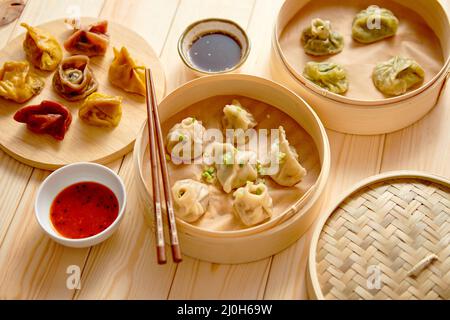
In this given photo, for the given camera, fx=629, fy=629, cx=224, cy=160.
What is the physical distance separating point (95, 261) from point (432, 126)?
4.87ft

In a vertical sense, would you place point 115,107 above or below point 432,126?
below

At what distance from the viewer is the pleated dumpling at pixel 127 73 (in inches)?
105

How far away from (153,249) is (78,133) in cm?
61

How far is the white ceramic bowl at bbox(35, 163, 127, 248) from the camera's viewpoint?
2248mm

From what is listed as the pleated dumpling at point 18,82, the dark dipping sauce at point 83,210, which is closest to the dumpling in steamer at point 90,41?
the pleated dumpling at point 18,82

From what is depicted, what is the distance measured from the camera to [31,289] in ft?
7.52

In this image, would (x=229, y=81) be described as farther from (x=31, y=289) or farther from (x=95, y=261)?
(x=31, y=289)

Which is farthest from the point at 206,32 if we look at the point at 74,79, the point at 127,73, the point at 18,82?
the point at 18,82

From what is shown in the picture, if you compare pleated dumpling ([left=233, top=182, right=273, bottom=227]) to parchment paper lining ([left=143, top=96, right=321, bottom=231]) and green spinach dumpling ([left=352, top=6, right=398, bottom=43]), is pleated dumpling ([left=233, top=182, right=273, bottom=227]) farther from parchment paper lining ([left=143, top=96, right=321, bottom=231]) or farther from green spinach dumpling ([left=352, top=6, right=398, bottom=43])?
green spinach dumpling ([left=352, top=6, right=398, bottom=43])

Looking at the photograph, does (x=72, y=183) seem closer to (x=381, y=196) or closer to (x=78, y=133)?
(x=78, y=133)

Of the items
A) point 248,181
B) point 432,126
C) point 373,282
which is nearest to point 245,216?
point 248,181

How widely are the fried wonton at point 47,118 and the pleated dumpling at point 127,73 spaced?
0.27 metres

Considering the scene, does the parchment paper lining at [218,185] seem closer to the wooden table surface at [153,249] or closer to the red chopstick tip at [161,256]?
the wooden table surface at [153,249]

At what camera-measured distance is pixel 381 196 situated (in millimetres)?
2322
